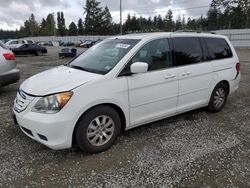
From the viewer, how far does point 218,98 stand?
5.36 meters

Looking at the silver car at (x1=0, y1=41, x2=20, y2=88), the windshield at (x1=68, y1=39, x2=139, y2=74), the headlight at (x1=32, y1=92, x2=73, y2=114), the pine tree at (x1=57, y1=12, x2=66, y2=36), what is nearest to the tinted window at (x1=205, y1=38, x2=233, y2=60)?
the windshield at (x1=68, y1=39, x2=139, y2=74)

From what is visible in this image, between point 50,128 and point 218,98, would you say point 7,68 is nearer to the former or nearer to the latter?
point 50,128

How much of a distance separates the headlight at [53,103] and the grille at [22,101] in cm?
19

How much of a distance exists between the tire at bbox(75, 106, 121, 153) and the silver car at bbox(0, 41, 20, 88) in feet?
12.9

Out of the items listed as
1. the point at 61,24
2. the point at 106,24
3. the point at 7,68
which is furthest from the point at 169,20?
the point at 7,68

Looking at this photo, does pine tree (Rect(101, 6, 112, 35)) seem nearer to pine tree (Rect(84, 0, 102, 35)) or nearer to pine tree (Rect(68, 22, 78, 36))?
pine tree (Rect(84, 0, 102, 35))

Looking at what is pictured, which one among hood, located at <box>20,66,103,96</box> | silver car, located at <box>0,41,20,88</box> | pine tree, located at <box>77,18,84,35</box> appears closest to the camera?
hood, located at <box>20,66,103,96</box>

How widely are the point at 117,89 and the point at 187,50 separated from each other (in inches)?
69.8

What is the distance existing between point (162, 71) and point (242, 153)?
170 cm

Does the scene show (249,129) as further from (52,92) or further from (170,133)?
(52,92)

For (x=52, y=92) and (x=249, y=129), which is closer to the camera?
(x=52, y=92)

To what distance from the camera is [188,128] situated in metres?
4.55

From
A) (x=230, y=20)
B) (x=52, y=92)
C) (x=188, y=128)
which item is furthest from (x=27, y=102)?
(x=230, y=20)

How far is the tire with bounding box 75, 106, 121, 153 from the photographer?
3402 millimetres
